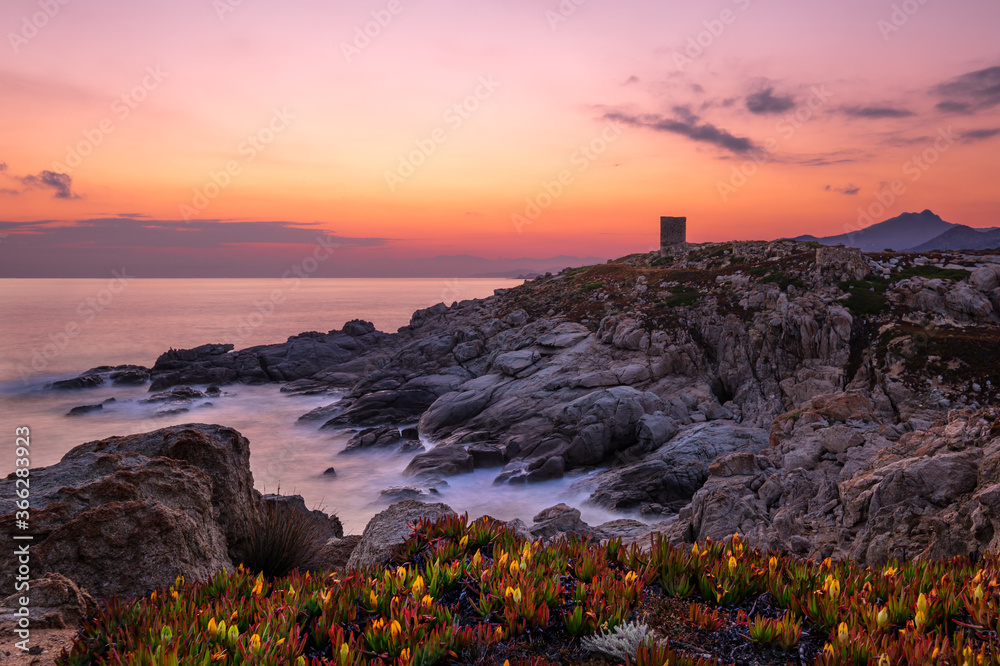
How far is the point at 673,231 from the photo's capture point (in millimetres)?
72062

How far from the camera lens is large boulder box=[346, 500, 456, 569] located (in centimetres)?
614

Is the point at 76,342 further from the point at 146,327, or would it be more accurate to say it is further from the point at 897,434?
the point at 897,434

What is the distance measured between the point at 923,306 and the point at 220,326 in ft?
373

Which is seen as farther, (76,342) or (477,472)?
(76,342)

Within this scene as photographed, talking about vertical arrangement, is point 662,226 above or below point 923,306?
above

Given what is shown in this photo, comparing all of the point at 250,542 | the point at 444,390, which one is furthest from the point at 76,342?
the point at 250,542

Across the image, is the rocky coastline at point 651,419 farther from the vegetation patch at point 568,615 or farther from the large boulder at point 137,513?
the vegetation patch at point 568,615

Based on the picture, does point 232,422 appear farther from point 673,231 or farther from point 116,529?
point 673,231

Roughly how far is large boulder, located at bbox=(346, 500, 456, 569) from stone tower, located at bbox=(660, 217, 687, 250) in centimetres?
6956

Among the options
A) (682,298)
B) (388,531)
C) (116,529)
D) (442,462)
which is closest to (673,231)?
(682,298)

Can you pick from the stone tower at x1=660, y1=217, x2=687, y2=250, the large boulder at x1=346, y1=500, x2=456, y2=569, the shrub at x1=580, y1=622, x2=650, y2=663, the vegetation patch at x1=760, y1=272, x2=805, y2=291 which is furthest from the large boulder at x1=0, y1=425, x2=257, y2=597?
the stone tower at x1=660, y1=217, x2=687, y2=250

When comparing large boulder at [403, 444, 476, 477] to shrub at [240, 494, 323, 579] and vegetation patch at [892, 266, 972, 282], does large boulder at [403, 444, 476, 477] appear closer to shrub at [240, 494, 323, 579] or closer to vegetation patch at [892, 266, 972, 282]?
shrub at [240, 494, 323, 579]

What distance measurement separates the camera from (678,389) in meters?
32.0

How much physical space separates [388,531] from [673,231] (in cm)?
7179
